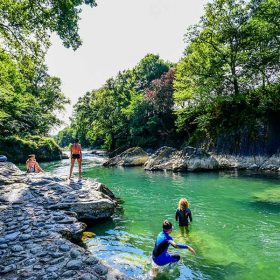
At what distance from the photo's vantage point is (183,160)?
29.0m

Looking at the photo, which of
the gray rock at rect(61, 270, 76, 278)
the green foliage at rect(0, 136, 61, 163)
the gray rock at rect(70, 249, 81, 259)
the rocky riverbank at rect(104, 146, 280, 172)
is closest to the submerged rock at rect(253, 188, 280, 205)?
the rocky riverbank at rect(104, 146, 280, 172)

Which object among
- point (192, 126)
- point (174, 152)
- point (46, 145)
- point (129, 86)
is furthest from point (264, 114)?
point (129, 86)

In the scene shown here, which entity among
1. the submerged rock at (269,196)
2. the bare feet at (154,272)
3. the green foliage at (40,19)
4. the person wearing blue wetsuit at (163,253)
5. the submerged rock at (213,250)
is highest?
the green foliage at (40,19)

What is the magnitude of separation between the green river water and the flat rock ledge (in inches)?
45.6

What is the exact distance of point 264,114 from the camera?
28828 millimetres

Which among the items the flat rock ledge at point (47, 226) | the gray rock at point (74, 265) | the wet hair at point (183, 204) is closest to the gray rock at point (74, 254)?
the flat rock ledge at point (47, 226)

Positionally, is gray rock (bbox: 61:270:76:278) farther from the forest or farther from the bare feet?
the forest

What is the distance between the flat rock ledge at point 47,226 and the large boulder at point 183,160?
14751mm

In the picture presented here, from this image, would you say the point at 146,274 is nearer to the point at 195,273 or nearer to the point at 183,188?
the point at 195,273

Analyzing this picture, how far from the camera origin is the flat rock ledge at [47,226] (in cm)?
605

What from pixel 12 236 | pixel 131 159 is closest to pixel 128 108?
pixel 131 159

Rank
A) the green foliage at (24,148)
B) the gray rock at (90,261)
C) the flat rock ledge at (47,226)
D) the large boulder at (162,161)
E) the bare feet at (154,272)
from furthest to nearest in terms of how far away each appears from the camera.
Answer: the green foliage at (24,148)
the large boulder at (162,161)
the bare feet at (154,272)
the gray rock at (90,261)
the flat rock ledge at (47,226)

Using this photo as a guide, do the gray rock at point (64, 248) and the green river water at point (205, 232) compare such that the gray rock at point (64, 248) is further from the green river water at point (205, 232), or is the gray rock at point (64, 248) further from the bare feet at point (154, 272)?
the bare feet at point (154, 272)

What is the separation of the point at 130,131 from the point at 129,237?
3912 centimetres
